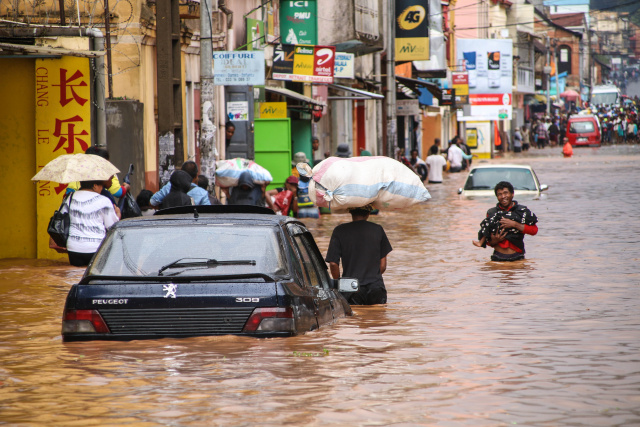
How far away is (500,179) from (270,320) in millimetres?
20028

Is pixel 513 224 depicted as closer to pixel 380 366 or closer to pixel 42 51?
pixel 42 51

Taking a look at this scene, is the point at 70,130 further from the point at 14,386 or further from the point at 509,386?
the point at 509,386

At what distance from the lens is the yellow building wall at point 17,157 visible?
16.3 m

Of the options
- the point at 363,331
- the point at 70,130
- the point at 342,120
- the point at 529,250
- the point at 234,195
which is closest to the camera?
the point at 363,331

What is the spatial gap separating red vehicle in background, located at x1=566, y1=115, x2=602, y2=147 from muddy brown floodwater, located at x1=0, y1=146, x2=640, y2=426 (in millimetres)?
64903

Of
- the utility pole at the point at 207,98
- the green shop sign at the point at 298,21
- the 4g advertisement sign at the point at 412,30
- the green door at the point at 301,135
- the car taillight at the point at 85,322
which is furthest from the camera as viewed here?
the 4g advertisement sign at the point at 412,30

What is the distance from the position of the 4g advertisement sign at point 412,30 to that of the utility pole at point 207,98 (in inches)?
918

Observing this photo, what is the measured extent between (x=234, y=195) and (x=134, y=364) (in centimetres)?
1146

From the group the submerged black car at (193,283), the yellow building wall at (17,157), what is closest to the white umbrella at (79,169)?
the yellow building wall at (17,157)

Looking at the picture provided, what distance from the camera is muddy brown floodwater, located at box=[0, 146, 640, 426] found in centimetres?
636

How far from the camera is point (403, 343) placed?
9.00m

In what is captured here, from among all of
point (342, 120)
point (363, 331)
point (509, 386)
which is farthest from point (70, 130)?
point (342, 120)

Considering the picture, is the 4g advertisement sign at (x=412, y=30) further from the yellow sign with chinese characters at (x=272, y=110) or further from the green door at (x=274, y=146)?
the green door at (x=274, y=146)

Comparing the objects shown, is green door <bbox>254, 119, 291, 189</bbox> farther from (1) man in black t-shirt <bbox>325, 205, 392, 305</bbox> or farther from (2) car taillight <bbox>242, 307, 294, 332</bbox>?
(2) car taillight <bbox>242, 307, 294, 332</bbox>
